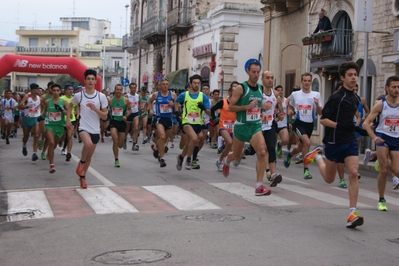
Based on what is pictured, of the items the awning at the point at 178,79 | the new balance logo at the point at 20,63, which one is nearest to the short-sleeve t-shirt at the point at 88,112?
the new balance logo at the point at 20,63

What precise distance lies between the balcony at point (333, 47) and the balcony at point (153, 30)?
25.9 m

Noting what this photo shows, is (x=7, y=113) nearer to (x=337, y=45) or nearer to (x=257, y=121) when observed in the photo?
(x=337, y=45)

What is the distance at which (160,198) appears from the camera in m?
10.4

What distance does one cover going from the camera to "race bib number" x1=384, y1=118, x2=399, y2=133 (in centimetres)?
1045

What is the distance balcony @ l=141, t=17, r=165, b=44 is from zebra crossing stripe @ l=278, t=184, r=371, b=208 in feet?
128

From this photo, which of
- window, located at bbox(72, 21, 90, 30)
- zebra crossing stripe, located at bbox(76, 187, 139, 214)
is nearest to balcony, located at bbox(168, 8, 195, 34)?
zebra crossing stripe, located at bbox(76, 187, 139, 214)

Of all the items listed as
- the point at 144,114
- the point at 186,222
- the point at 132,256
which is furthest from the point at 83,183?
the point at 144,114

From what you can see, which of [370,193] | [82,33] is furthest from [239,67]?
[82,33]

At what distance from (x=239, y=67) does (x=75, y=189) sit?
28.9m

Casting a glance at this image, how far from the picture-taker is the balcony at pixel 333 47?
79.4 feet

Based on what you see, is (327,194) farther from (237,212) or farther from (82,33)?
(82,33)

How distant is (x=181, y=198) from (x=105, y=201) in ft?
3.58

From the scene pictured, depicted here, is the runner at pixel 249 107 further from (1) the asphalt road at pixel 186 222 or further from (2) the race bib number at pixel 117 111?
(2) the race bib number at pixel 117 111

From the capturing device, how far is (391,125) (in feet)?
34.6
